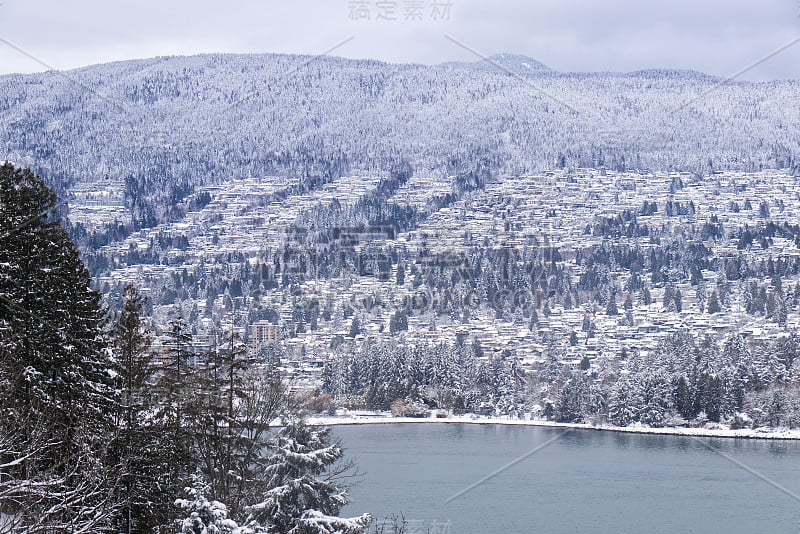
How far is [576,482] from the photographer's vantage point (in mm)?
25312

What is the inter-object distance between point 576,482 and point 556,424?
13.9 m

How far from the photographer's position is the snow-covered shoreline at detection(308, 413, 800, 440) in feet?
115

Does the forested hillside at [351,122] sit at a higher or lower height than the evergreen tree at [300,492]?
higher

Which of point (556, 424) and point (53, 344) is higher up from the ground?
point (53, 344)

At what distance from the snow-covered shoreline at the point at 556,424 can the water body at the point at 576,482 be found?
2.62ft

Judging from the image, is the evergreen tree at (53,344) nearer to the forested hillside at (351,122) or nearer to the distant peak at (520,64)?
the forested hillside at (351,122)

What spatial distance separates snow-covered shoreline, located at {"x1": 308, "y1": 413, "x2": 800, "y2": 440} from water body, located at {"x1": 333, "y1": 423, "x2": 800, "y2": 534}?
0.80 meters

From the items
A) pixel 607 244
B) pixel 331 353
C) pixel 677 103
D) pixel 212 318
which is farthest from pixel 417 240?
pixel 677 103

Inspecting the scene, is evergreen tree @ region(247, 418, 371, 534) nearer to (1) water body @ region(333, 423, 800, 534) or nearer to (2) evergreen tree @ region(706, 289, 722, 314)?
(1) water body @ region(333, 423, 800, 534)

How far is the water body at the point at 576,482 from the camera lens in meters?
20.3

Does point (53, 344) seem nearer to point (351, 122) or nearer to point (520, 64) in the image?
point (351, 122)

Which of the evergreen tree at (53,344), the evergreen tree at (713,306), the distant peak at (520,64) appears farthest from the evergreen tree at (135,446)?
the distant peak at (520,64)

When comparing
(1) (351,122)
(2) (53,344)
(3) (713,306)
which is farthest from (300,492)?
Result: (1) (351,122)

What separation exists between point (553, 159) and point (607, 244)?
102 ft
